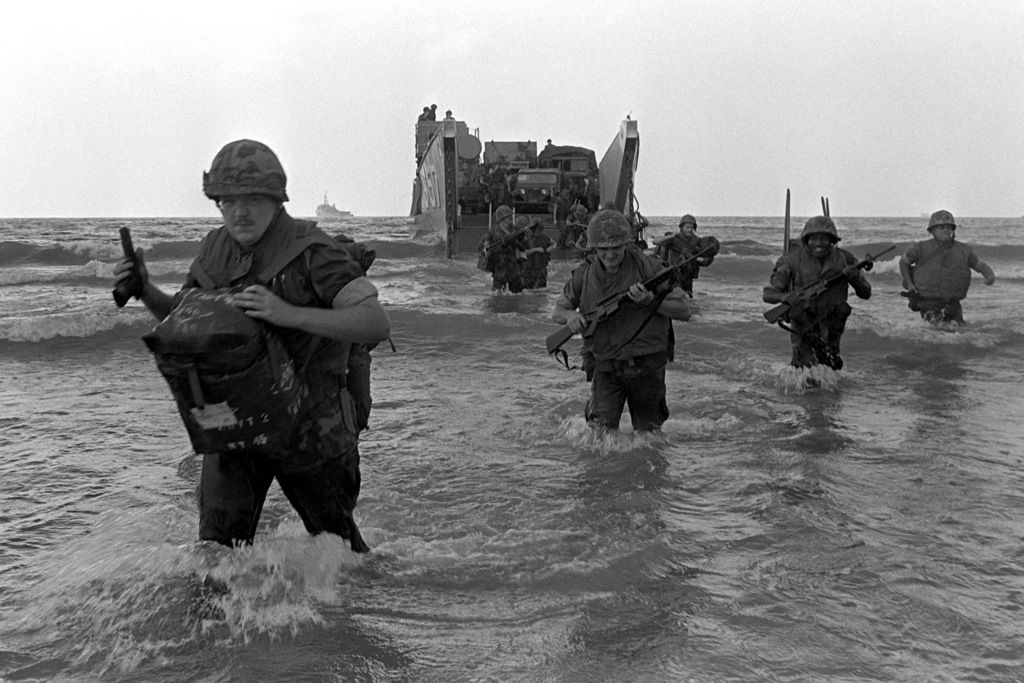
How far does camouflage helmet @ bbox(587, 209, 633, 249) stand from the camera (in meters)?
5.90

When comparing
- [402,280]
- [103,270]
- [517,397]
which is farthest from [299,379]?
[103,270]

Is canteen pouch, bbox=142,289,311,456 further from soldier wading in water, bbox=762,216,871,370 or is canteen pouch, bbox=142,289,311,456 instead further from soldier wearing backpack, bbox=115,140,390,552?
soldier wading in water, bbox=762,216,871,370

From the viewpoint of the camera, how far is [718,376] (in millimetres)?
10086

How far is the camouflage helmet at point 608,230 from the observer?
19.4 ft

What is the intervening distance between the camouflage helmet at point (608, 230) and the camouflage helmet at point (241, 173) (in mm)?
2997

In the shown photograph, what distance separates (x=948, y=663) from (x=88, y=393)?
7.77m

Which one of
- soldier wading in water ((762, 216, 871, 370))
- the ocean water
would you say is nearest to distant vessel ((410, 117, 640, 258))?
soldier wading in water ((762, 216, 871, 370))

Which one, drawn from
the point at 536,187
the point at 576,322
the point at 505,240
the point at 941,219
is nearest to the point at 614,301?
the point at 576,322

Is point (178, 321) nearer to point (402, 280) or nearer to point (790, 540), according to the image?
point (790, 540)

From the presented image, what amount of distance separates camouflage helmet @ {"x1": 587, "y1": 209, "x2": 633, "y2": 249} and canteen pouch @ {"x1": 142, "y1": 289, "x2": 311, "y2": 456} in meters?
3.10

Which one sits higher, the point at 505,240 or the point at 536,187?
the point at 536,187

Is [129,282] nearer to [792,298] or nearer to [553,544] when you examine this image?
[553,544]

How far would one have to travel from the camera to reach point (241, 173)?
123 inches

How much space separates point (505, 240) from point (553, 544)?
484 inches
